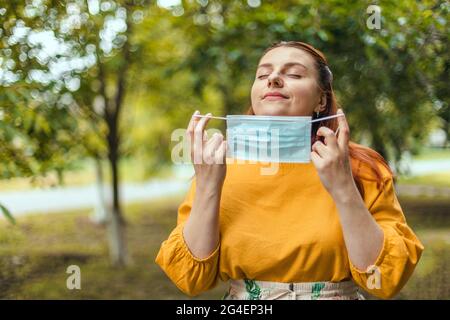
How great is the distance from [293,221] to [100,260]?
462cm

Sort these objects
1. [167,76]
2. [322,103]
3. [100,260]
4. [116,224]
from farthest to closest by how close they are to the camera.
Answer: [100,260] → [116,224] → [167,76] → [322,103]

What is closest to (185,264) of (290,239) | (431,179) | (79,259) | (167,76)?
(290,239)

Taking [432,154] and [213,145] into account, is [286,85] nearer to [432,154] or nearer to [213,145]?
[213,145]

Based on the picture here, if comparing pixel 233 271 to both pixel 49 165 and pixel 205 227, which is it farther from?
pixel 49 165

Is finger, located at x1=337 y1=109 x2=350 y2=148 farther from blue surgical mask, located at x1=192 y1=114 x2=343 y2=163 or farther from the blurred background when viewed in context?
the blurred background

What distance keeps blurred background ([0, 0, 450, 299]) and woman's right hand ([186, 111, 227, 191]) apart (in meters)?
1.15

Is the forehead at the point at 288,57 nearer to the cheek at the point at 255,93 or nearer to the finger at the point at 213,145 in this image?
the cheek at the point at 255,93

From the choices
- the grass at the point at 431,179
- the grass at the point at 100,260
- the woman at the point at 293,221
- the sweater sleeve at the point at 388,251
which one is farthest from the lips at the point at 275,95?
the grass at the point at 431,179

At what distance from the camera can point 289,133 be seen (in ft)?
5.20

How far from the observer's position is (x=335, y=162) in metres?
1.47

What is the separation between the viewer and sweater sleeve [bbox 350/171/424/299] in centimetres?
152

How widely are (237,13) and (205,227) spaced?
251 cm

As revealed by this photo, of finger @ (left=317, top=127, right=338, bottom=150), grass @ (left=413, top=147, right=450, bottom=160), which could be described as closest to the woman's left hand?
finger @ (left=317, top=127, right=338, bottom=150)
